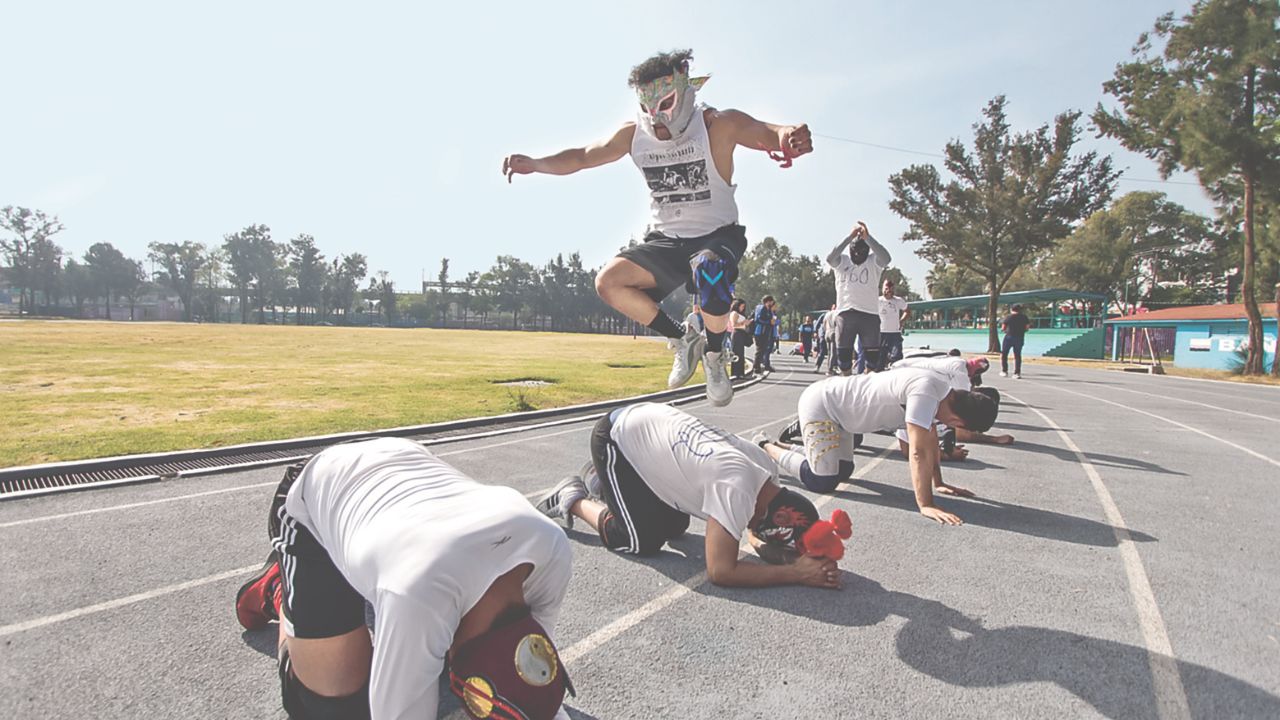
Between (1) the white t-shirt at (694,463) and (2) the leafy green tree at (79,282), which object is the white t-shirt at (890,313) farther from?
(2) the leafy green tree at (79,282)

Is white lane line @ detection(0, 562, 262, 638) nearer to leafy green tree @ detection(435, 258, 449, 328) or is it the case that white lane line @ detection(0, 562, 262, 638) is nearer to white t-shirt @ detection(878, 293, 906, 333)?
white t-shirt @ detection(878, 293, 906, 333)

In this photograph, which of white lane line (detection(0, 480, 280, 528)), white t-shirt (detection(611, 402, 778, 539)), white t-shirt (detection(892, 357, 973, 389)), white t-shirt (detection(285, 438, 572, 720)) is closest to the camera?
white t-shirt (detection(285, 438, 572, 720))

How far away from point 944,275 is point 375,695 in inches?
3361

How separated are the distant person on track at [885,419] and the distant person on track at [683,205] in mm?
1065

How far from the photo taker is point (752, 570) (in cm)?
310

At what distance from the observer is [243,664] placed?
7.95ft

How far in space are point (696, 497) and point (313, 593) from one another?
1849 mm

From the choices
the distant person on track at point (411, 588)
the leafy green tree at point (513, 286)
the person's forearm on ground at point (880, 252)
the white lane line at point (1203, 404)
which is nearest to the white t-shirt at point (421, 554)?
the distant person on track at point (411, 588)

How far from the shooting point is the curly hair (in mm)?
4051

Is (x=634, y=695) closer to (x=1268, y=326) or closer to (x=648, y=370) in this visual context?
(x=648, y=370)

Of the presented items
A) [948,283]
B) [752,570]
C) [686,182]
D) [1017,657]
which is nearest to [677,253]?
[686,182]

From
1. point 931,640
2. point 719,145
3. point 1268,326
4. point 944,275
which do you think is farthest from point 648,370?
point 944,275

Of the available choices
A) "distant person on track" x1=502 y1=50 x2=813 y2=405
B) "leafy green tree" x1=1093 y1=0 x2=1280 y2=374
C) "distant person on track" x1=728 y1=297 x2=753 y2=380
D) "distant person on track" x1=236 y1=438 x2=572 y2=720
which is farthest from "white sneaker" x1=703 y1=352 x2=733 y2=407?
"leafy green tree" x1=1093 y1=0 x2=1280 y2=374

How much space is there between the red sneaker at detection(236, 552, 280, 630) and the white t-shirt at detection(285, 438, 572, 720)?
96 cm
